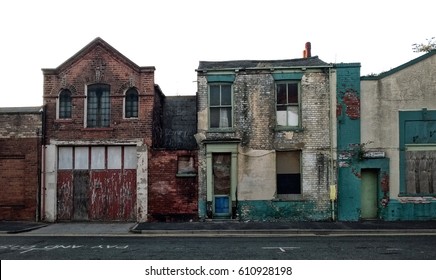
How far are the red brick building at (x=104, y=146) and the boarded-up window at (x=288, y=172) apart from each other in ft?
12.1

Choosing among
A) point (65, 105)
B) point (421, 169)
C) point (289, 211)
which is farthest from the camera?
point (65, 105)

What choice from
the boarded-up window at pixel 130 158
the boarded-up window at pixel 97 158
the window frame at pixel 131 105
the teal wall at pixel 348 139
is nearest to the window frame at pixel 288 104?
the teal wall at pixel 348 139

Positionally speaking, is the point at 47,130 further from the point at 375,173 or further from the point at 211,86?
the point at 375,173

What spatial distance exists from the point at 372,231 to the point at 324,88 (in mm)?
6608

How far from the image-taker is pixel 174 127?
2244 cm

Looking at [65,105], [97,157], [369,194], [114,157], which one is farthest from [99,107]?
[369,194]

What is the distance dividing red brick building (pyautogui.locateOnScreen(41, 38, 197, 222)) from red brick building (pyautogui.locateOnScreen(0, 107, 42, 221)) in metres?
0.42

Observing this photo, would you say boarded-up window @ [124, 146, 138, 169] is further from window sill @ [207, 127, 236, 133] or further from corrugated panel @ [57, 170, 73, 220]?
window sill @ [207, 127, 236, 133]

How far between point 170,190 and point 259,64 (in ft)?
22.0

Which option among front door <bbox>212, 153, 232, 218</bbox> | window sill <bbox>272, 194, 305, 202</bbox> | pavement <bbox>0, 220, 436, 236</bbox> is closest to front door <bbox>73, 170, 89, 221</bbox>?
pavement <bbox>0, 220, 436, 236</bbox>

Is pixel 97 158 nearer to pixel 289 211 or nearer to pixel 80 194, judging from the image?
pixel 80 194

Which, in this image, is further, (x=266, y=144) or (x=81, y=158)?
(x=81, y=158)

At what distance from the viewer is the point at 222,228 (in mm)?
17219

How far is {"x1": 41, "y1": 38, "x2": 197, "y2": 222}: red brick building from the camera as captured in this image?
66.8 feet
